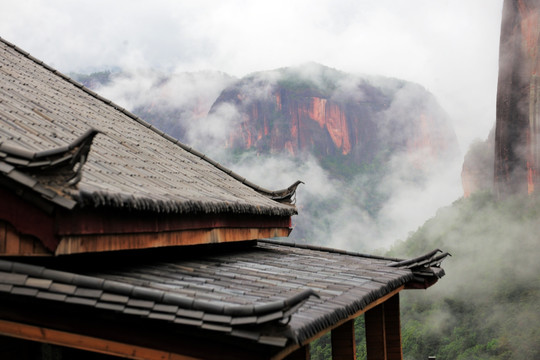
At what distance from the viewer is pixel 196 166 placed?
7.69 m

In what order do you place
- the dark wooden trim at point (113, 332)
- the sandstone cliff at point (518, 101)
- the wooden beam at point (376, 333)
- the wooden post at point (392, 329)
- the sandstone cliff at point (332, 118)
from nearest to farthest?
1. the dark wooden trim at point (113, 332)
2. the wooden beam at point (376, 333)
3. the wooden post at point (392, 329)
4. the sandstone cliff at point (518, 101)
5. the sandstone cliff at point (332, 118)

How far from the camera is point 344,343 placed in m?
6.20

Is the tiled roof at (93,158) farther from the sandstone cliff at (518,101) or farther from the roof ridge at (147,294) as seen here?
the sandstone cliff at (518,101)

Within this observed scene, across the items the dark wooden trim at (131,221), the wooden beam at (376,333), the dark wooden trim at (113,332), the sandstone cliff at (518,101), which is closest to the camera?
the dark wooden trim at (113,332)

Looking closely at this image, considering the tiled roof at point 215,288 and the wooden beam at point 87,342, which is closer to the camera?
the tiled roof at point 215,288

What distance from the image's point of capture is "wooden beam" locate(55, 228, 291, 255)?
12.4 ft

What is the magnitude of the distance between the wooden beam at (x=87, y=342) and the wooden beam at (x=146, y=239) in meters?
0.55

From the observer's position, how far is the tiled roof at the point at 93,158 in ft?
11.6

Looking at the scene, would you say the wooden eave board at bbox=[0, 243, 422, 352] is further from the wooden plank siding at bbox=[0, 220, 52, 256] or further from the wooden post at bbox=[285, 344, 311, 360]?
the wooden post at bbox=[285, 344, 311, 360]

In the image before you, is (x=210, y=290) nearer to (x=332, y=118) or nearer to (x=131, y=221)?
(x=131, y=221)

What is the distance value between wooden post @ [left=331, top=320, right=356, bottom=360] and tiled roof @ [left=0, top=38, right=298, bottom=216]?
5.44 ft

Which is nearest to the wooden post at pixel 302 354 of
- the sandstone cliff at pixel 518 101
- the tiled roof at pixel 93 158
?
the tiled roof at pixel 93 158

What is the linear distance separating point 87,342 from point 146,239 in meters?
1.16

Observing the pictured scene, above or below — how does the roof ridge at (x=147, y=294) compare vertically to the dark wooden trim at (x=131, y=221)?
below
